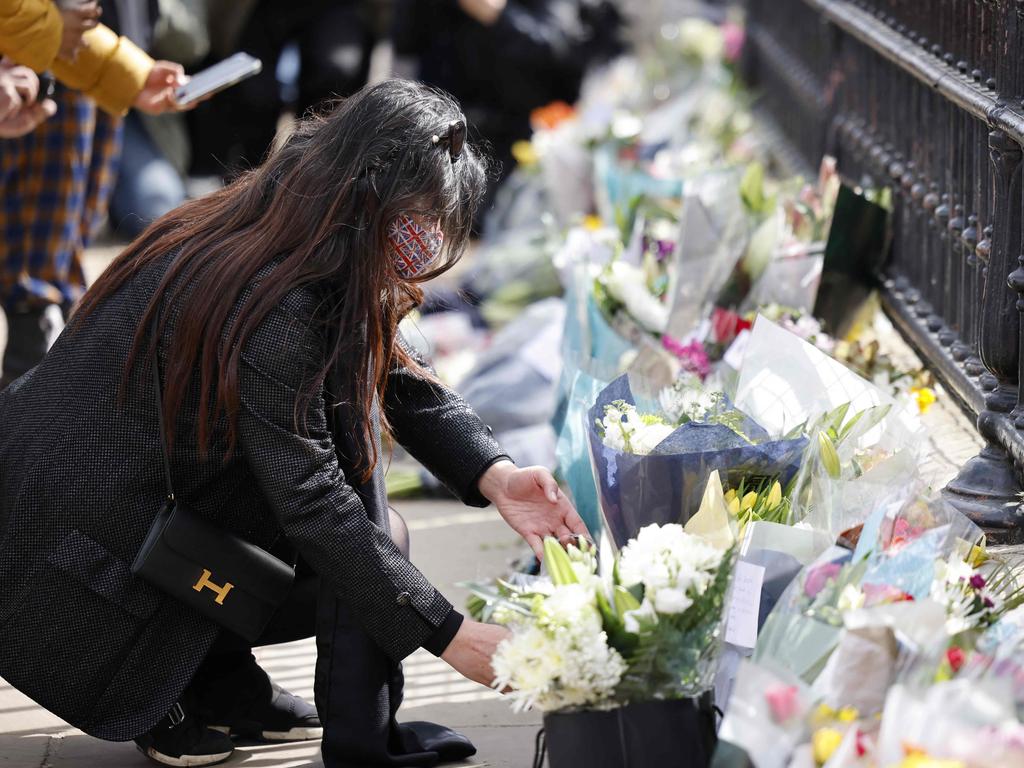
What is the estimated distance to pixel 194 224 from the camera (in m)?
2.50

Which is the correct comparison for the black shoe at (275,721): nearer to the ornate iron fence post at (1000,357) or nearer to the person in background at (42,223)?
the ornate iron fence post at (1000,357)

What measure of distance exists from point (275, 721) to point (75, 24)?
1911mm

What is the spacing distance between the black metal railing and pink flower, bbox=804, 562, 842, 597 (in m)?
0.77

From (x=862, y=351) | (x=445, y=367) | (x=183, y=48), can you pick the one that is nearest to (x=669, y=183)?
(x=445, y=367)

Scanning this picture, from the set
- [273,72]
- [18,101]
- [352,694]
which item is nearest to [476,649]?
[352,694]

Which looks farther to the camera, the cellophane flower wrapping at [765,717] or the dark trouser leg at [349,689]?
the dark trouser leg at [349,689]

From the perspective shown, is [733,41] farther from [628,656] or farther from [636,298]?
[628,656]

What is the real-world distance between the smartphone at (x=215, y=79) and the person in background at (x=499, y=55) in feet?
12.5

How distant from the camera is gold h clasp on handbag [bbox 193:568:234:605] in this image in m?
2.37

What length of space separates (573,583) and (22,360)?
123 inches

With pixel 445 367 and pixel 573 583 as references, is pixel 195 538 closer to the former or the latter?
pixel 573 583

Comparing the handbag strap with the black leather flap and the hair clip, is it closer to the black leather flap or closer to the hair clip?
the black leather flap

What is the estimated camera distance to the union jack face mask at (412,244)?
236cm

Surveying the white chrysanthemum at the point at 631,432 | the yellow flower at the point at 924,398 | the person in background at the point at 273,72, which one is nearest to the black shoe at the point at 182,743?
the white chrysanthemum at the point at 631,432
